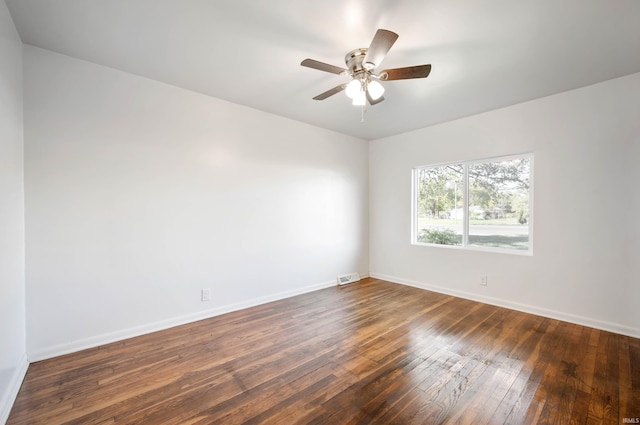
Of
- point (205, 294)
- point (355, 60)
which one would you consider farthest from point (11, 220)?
point (355, 60)

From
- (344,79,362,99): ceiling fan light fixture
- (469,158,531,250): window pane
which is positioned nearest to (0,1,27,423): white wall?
(344,79,362,99): ceiling fan light fixture

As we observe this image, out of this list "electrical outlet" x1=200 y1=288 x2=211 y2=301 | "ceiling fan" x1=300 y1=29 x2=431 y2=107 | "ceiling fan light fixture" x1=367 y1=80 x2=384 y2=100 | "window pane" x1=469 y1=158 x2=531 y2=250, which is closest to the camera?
"ceiling fan" x1=300 y1=29 x2=431 y2=107

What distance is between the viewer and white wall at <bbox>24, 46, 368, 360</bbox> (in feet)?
7.31

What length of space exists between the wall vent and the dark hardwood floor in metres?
1.38

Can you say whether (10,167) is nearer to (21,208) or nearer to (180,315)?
(21,208)

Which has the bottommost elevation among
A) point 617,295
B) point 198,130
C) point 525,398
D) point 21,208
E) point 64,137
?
point 525,398

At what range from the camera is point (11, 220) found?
72.1 inches

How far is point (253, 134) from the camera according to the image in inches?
136

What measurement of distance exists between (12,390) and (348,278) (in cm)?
376

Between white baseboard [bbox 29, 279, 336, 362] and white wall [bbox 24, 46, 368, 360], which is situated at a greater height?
white wall [bbox 24, 46, 368, 360]

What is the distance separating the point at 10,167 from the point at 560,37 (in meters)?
4.09

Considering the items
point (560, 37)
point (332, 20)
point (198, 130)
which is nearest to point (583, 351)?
point (560, 37)

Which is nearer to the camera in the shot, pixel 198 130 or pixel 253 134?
pixel 198 130

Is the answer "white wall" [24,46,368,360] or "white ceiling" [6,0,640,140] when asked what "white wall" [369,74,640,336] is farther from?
"white wall" [24,46,368,360]
